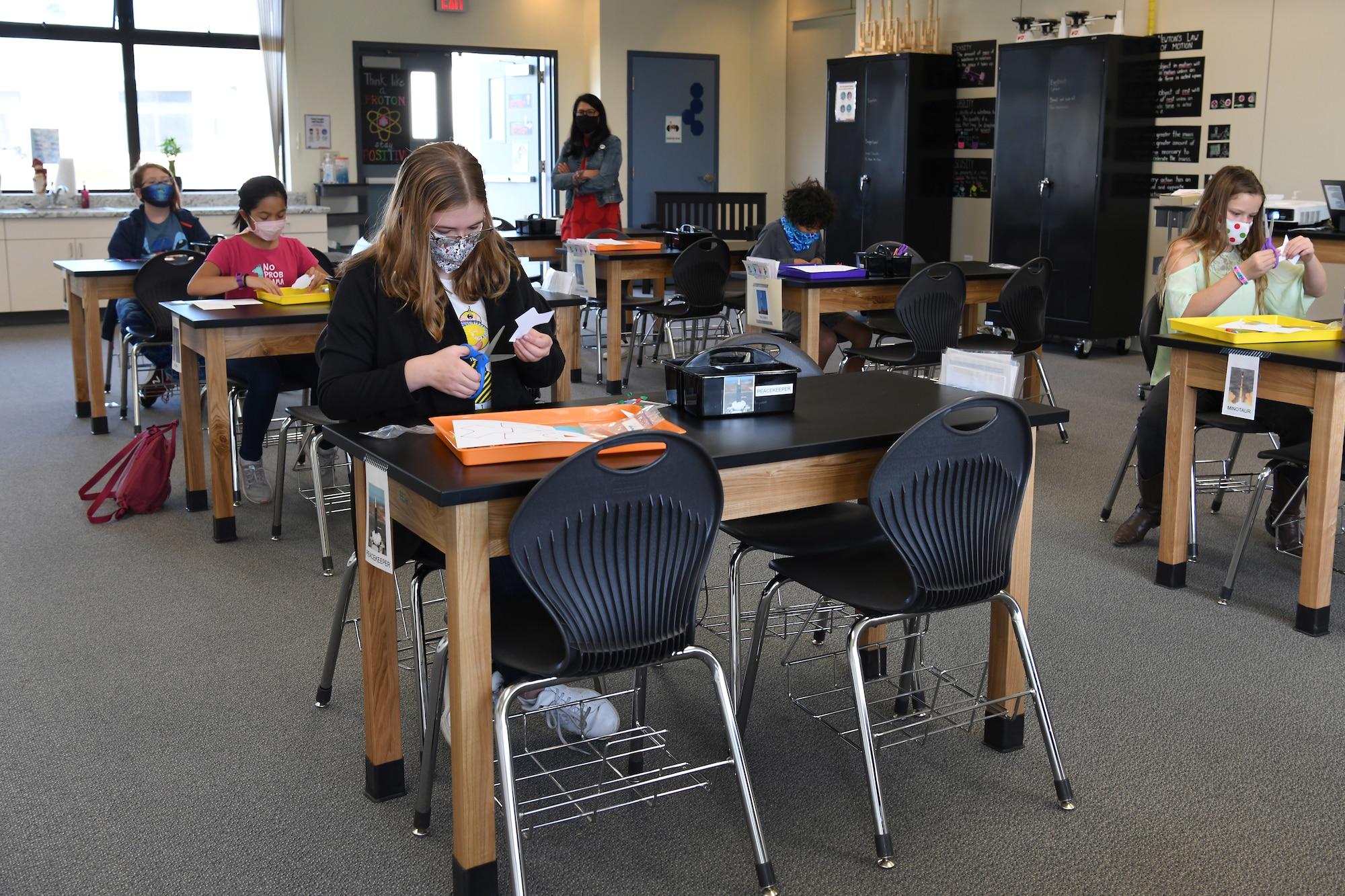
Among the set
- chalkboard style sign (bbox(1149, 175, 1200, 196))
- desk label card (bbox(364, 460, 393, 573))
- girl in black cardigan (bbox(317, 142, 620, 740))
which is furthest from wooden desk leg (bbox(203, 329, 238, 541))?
chalkboard style sign (bbox(1149, 175, 1200, 196))

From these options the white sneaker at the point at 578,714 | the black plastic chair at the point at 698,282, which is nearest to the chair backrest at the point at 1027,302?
the black plastic chair at the point at 698,282

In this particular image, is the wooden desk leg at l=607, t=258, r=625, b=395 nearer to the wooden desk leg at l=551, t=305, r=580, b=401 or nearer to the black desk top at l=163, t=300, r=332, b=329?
the wooden desk leg at l=551, t=305, r=580, b=401

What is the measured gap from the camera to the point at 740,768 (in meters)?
1.96

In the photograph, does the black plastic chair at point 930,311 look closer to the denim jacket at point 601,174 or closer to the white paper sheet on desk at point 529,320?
the white paper sheet on desk at point 529,320

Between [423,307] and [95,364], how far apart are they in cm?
365

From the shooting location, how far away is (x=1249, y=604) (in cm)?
344

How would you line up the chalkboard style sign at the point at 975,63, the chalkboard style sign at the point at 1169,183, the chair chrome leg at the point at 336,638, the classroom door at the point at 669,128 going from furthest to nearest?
the classroom door at the point at 669,128, the chalkboard style sign at the point at 975,63, the chalkboard style sign at the point at 1169,183, the chair chrome leg at the point at 336,638

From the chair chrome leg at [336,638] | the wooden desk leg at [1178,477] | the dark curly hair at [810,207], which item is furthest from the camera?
the dark curly hair at [810,207]

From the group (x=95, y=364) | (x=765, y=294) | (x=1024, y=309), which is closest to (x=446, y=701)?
(x=765, y=294)

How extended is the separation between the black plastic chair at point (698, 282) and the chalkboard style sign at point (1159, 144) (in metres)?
2.85

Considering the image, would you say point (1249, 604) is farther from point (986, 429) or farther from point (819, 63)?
point (819, 63)

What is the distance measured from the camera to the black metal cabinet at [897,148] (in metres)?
8.65

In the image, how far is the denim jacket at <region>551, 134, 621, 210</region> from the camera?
785 centimetres

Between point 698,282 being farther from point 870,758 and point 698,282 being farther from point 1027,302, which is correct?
point 870,758
